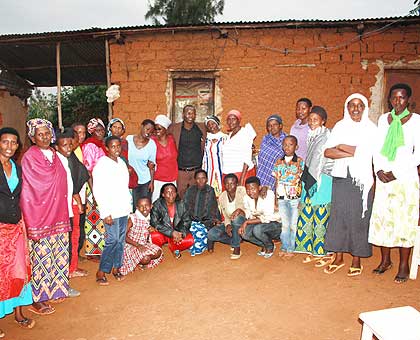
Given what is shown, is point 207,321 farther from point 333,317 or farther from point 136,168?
point 136,168

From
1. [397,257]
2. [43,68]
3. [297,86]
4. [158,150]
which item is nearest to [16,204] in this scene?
[158,150]

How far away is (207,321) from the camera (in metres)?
3.25

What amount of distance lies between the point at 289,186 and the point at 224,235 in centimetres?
110

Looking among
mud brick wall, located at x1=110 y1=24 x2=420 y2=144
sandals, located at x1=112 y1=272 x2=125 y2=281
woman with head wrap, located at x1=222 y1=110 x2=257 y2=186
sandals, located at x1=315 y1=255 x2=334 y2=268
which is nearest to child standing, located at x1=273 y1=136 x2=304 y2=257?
sandals, located at x1=315 y1=255 x2=334 y2=268

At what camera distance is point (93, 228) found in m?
4.64

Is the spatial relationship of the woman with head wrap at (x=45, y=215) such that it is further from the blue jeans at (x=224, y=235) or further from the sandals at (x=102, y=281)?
the blue jeans at (x=224, y=235)

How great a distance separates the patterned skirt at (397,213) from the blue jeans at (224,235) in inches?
65.6

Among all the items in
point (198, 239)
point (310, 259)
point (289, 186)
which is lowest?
point (310, 259)

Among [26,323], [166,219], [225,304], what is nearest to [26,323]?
[26,323]

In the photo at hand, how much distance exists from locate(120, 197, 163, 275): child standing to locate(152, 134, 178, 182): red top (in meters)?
0.75

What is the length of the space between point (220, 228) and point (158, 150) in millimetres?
1393

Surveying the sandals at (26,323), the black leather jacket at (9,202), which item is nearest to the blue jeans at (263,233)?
the sandals at (26,323)

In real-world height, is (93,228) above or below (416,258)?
above

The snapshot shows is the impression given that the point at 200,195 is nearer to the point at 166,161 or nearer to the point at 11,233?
the point at 166,161
